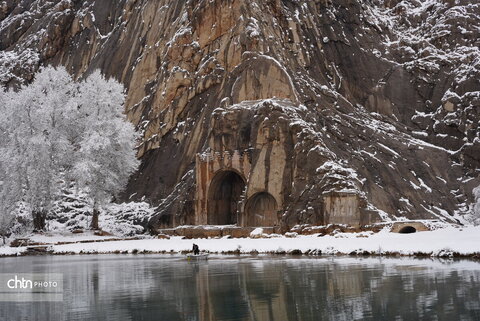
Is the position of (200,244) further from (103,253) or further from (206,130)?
(206,130)

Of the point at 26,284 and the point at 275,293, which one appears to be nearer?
the point at 275,293

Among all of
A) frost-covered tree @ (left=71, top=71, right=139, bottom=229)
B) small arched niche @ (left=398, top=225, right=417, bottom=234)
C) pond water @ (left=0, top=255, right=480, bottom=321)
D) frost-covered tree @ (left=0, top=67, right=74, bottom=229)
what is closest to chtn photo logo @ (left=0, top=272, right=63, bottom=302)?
pond water @ (left=0, top=255, right=480, bottom=321)

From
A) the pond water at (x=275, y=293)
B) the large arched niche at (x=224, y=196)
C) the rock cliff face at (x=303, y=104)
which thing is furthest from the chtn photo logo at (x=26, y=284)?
the large arched niche at (x=224, y=196)

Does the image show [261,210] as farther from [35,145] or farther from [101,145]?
[35,145]

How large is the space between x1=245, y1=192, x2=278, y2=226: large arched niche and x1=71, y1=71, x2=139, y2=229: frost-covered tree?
44.1 ft

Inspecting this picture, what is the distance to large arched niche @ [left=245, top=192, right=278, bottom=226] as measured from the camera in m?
62.1

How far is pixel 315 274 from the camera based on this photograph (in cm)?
2717

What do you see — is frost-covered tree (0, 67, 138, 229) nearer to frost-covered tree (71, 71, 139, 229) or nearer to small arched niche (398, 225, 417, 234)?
frost-covered tree (71, 71, 139, 229)

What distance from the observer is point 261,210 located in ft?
208

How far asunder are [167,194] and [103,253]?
21.9 metres

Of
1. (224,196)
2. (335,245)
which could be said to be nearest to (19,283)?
(335,245)

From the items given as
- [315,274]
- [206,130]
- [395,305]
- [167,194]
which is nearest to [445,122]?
[206,130]

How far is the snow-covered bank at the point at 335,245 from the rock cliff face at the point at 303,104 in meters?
12.1

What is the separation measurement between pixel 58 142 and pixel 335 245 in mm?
30577
